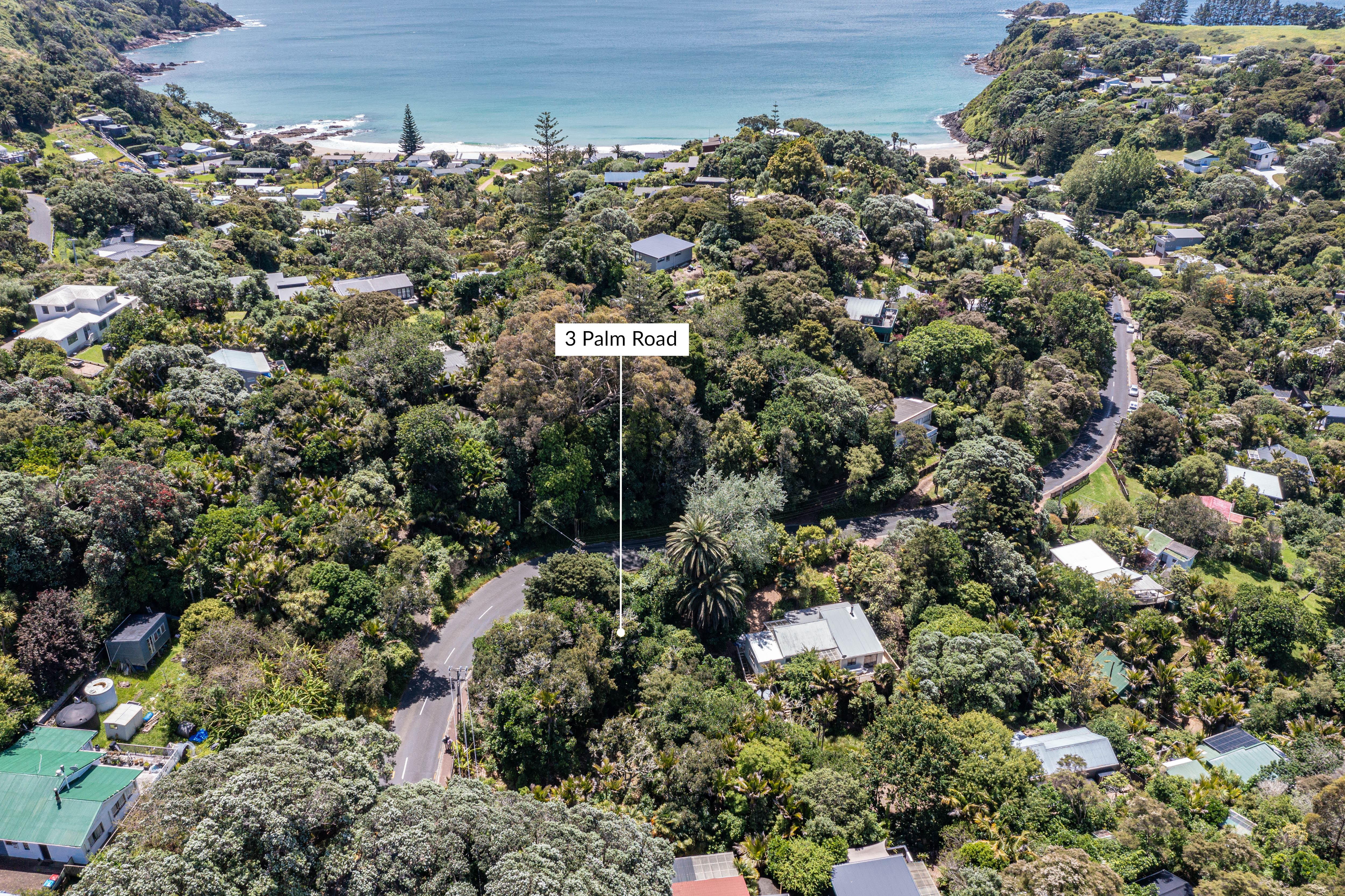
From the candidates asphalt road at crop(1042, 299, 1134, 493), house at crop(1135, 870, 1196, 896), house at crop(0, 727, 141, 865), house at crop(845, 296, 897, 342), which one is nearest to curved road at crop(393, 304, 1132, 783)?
asphalt road at crop(1042, 299, 1134, 493)

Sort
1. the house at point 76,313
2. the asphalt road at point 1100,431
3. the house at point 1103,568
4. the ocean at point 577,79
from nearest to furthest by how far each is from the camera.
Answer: the house at point 1103,568
the house at point 76,313
the asphalt road at point 1100,431
the ocean at point 577,79

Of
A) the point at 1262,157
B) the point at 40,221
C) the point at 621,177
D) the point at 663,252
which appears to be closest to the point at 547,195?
the point at 663,252

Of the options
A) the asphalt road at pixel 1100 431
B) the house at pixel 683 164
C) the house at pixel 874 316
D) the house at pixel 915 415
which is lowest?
the asphalt road at pixel 1100 431

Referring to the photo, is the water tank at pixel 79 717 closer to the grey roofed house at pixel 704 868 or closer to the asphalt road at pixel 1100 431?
the grey roofed house at pixel 704 868

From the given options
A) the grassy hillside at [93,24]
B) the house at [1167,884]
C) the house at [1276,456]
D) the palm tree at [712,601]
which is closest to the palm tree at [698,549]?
the palm tree at [712,601]

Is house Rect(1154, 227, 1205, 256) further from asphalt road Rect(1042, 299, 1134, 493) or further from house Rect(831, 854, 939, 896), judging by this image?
house Rect(831, 854, 939, 896)

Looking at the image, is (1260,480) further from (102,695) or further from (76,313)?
(76,313)

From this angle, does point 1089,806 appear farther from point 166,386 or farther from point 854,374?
point 166,386
